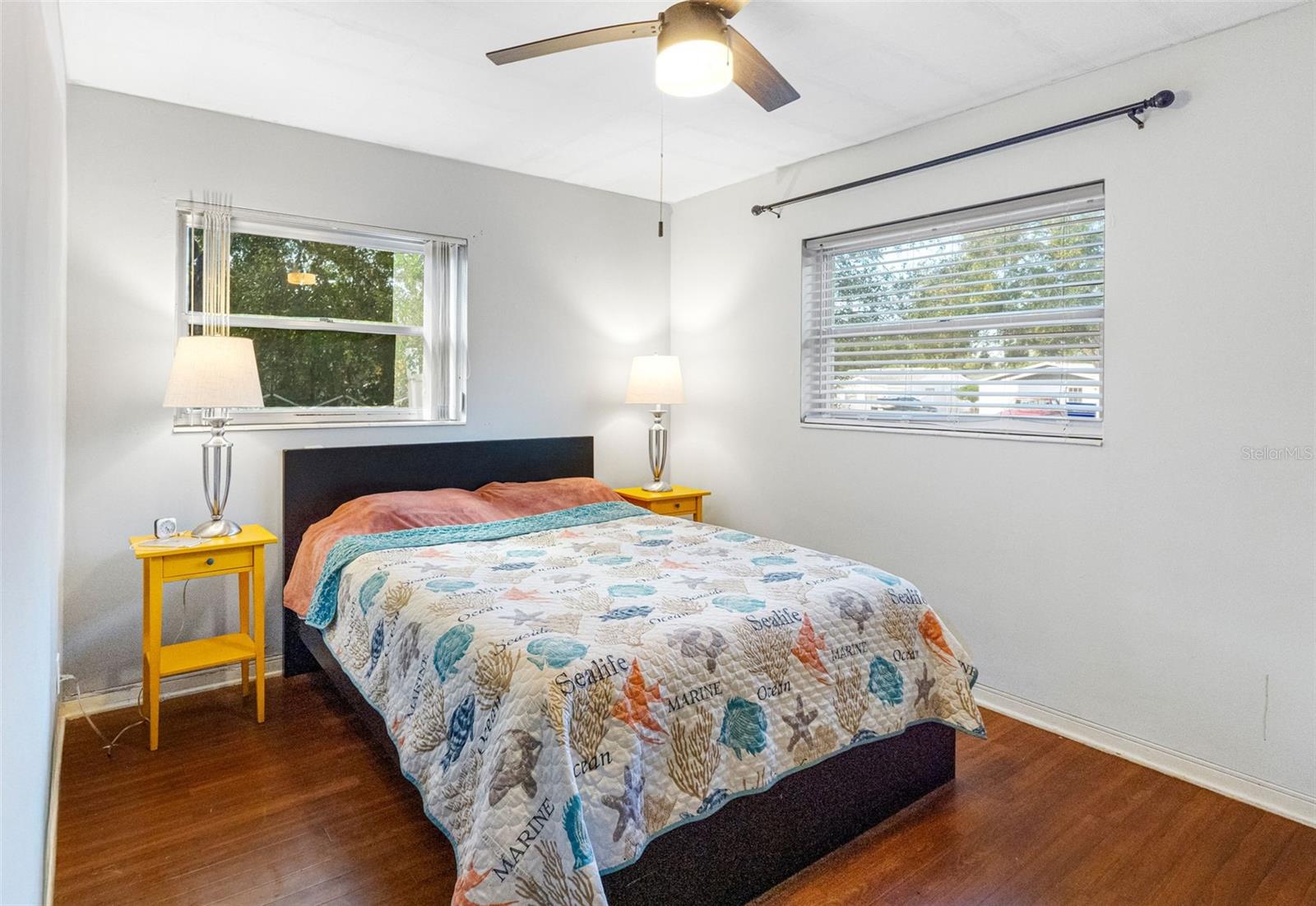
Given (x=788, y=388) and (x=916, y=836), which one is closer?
(x=916, y=836)

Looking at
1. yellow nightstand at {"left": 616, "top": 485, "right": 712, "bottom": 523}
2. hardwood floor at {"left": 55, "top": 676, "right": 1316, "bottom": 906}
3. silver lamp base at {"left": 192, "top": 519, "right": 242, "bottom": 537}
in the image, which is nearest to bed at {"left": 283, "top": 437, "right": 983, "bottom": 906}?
hardwood floor at {"left": 55, "top": 676, "right": 1316, "bottom": 906}

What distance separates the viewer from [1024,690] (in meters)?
3.00

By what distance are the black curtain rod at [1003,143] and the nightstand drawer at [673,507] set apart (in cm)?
162

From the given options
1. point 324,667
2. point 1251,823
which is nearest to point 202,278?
point 324,667

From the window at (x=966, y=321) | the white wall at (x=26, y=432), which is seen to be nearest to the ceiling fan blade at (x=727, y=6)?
the white wall at (x=26, y=432)

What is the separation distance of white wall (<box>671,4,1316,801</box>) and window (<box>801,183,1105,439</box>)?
95 millimetres

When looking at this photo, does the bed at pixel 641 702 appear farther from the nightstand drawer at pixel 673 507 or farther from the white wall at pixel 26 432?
the nightstand drawer at pixel 673 507

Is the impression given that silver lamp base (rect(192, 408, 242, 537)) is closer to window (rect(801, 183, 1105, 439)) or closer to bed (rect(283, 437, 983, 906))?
bed (rect(283, 437, 983, 906))

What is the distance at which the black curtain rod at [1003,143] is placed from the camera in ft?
8.23

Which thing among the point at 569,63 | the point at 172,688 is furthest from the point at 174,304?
the point at 569,63

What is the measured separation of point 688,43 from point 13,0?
55.7 inches

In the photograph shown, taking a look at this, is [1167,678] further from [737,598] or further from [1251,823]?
[737,598]

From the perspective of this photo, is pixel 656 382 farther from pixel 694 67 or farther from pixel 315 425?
pixel 694 67

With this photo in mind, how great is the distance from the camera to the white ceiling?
2.31 m
